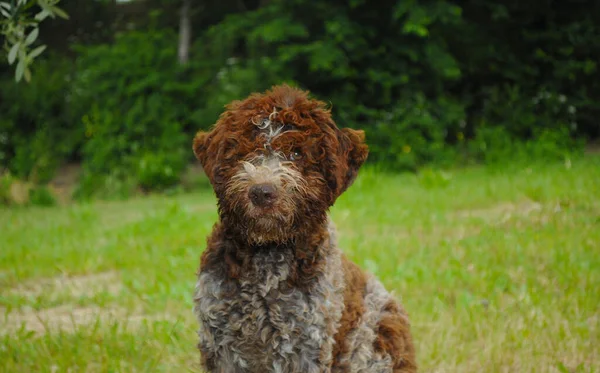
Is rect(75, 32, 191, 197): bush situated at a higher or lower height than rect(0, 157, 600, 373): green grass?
lower

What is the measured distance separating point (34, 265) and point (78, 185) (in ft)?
27.8

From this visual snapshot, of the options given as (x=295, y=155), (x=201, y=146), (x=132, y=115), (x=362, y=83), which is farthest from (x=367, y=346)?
(x=132, y=115)

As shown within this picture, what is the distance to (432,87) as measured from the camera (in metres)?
14.3

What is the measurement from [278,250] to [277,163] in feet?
1.65

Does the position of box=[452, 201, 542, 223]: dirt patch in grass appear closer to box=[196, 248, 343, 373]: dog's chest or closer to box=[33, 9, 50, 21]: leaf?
box=[196, 248, 343, 373]: dog's chest

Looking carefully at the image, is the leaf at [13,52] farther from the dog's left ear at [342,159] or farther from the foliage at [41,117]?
the foliage at [41,117]

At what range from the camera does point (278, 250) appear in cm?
334

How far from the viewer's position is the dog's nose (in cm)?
299

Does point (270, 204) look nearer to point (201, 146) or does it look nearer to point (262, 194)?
point (262, 194)

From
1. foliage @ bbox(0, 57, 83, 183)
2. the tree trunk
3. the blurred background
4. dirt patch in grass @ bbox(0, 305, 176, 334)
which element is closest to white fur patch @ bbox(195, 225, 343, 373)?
dirt patch in grass @ bbox(0, 305, 176, 334)

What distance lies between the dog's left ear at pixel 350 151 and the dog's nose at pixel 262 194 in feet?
1.53

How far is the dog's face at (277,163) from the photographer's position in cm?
305

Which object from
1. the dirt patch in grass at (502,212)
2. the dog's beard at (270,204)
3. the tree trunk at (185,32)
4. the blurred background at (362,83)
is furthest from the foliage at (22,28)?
the tree trunk at (185,32)

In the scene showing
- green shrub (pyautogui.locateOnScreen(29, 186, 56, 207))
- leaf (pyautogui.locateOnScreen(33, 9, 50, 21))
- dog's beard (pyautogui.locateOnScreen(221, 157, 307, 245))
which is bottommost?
green shrub (pyautogui.locateOnScreen(29, 186, 56, 207))
